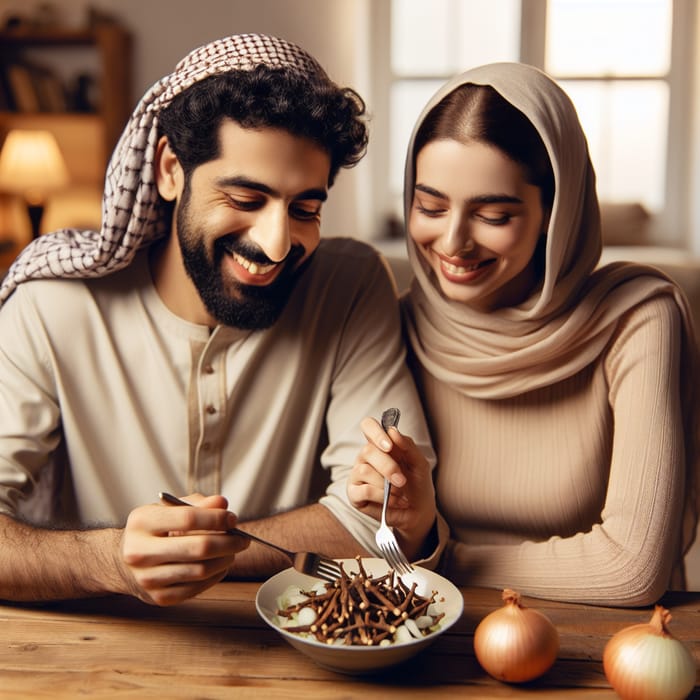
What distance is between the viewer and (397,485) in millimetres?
1336

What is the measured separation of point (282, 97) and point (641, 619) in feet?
3.21

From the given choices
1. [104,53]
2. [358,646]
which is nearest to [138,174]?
[358,646]

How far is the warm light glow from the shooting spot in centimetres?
478

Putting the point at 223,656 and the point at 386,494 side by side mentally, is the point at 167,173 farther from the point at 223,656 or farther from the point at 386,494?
the point at 223,656

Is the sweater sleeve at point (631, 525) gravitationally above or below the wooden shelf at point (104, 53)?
below

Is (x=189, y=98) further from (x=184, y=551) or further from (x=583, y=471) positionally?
(x=583, y=471)

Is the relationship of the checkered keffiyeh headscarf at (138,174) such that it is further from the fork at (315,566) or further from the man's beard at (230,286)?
the fork at (315,566)

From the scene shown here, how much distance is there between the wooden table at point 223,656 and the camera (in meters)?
1.09

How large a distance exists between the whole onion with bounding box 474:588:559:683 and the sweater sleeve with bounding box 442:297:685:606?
26 centimetres

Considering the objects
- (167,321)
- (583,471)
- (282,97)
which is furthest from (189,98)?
(583,471)

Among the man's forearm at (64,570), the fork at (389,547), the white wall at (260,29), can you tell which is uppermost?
the white wall at (260,29)

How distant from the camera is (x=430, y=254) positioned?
5.32ft

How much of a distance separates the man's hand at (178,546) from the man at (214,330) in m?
0.22

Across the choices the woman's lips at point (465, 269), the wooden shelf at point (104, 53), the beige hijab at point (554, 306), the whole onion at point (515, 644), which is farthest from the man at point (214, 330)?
the wooden shelf at point (104, 53)
